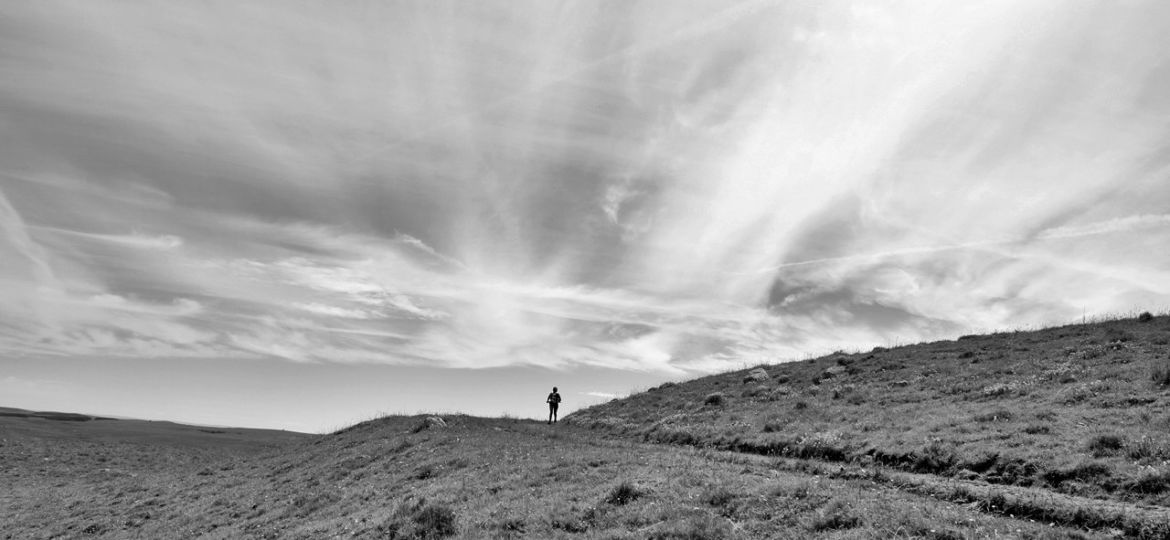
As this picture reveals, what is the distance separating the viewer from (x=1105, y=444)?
51.8 feet

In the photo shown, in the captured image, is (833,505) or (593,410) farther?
(593,410)

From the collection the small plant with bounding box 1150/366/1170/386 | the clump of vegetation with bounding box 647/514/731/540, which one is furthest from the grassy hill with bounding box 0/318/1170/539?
the small plant with bounding box 1150/366/1170/386

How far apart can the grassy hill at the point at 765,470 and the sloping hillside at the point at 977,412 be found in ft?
0.37

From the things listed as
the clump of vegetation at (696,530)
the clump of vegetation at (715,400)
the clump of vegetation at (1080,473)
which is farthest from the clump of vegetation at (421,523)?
the clump of vegetation at (715,400)

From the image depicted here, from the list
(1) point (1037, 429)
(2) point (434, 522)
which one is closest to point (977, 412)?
(1) point (1037, 429)

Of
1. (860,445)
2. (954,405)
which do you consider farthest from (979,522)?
(954,405)

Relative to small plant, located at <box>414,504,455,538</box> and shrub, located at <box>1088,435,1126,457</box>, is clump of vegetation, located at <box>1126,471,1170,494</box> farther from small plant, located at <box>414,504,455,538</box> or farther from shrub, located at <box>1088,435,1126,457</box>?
small plant, located at <box>414,504,455,538</box>

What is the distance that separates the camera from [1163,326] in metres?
36.9

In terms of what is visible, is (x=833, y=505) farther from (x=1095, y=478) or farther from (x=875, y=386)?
(x=875, y=386)

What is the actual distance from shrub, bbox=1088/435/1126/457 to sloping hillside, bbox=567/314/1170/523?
0.03 metres

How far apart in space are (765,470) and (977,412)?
37.9 feet

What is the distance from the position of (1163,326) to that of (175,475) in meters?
69.3

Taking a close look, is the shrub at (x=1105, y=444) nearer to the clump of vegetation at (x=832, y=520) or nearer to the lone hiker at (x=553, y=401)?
the clump of vegetation at (x=832, y=520)

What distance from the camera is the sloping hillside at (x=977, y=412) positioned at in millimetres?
15398
